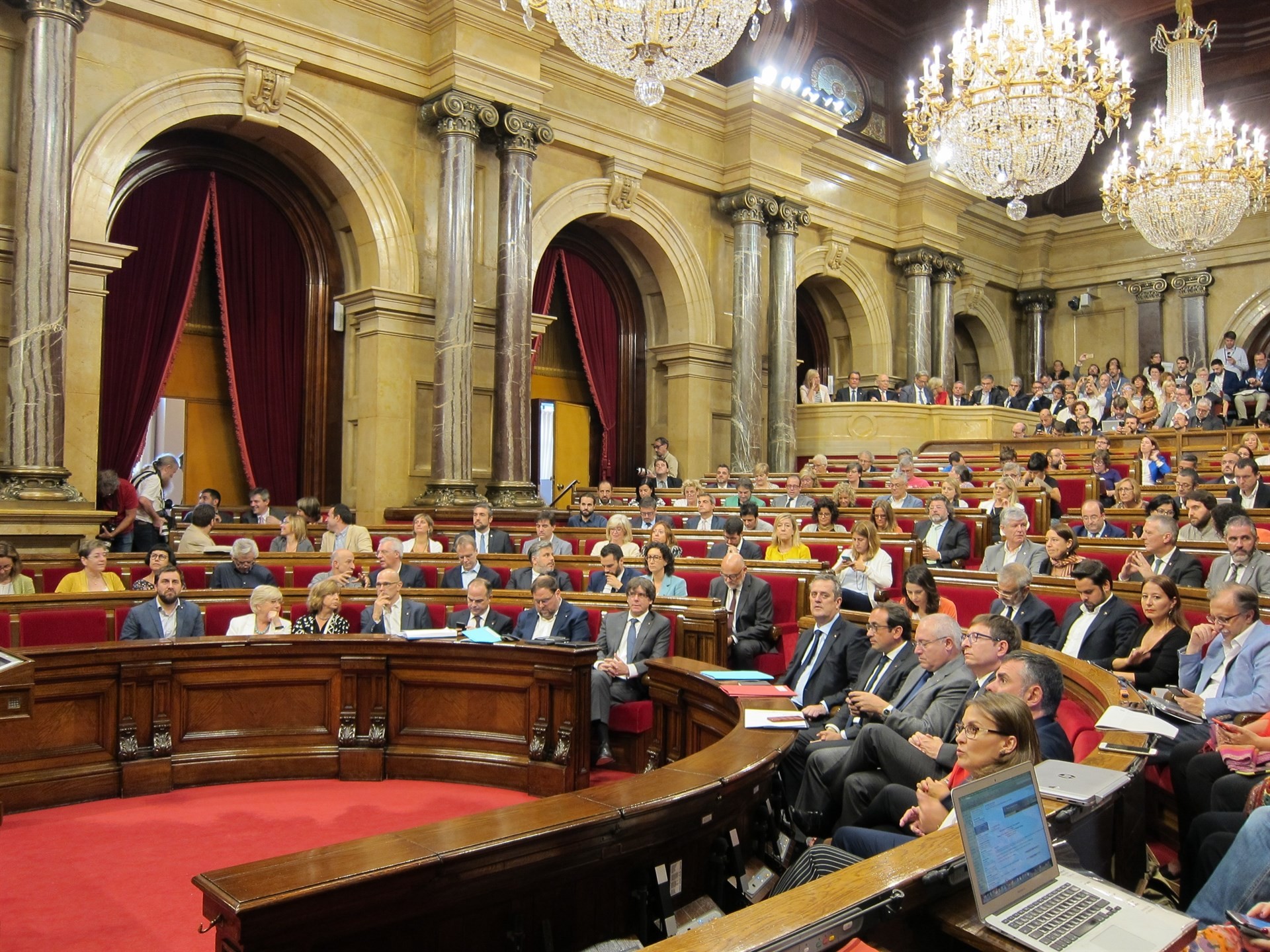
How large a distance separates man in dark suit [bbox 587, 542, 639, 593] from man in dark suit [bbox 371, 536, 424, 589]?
111 centimetres

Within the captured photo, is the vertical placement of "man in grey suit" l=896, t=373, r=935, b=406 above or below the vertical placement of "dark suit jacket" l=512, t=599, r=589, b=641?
above

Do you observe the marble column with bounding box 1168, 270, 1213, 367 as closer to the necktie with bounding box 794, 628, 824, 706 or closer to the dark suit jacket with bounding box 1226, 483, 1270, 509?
the dark suit jacket with bounding box 1226, 483, 1270, 509

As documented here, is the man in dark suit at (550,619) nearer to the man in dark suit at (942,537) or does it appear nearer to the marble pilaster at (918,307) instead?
the man in dark suit at (942,537)

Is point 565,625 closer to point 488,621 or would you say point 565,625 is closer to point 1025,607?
point 488,621

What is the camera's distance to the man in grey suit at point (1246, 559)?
4.72 meters

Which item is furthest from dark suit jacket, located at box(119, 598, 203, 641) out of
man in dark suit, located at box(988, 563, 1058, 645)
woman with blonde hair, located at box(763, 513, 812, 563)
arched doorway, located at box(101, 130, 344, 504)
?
arched doorway, located at box(101, 130, 344, 504)

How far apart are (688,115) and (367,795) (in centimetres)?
955

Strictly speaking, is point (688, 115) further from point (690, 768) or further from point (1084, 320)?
point (690, 768)

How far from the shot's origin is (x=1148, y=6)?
49.3 ft

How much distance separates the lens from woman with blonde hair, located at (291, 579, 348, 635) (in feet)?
16.7

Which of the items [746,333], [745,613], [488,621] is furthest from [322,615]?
[746,333]

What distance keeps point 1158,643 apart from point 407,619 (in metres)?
3.58

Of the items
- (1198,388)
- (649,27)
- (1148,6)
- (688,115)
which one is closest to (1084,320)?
(1148,6)

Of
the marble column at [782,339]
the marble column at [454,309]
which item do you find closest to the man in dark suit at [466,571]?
the marble column at [454,309]
